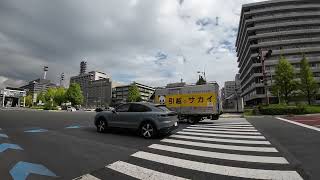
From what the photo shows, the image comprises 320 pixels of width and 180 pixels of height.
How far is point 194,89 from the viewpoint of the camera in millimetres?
18531

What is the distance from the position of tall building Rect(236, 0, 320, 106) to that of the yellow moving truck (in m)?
51.1

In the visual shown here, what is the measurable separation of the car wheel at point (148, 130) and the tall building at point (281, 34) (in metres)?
60.6

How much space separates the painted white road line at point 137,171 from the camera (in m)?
4.64

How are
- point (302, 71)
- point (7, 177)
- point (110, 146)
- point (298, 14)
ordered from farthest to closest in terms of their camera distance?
point (298, 14) < point (302, 71) < point (110, 146) < point (7, 177)

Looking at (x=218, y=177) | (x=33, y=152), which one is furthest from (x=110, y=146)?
(x=218, y=177)

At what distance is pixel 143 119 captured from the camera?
971 centimetres

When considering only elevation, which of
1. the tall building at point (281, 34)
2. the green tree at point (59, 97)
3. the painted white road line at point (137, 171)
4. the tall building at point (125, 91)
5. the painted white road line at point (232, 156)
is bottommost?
the painted white road line at point (137, 171)

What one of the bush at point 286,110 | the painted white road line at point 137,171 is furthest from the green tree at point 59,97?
the painted white road line at point 137,171

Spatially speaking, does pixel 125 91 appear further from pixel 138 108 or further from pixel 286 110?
pixel 138 108

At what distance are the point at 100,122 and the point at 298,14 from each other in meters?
74.6

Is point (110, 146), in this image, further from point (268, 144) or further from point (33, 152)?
point (268, 144)

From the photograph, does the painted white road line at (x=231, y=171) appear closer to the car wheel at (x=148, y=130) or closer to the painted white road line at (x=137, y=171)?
the painted white road line at (x=137, y=171)

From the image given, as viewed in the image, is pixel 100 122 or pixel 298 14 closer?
pixel 100 122

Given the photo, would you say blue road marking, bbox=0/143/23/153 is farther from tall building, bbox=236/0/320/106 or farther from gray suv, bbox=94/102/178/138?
tall building, bbox=236/0/320/106
